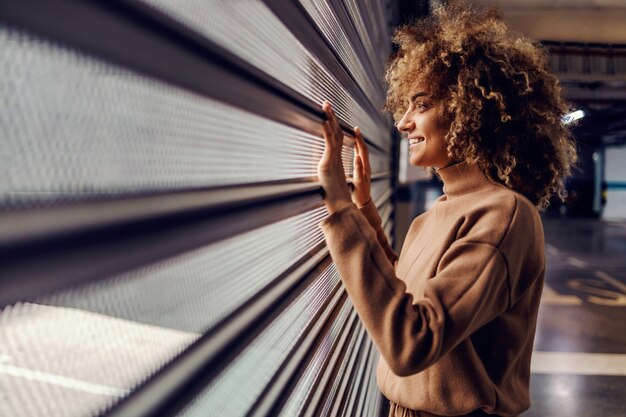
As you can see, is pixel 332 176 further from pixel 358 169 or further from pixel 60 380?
pixel 60 380

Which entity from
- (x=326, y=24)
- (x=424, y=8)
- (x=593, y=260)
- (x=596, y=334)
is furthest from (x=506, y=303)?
(x=593, y=260)

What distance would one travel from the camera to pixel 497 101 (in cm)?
121

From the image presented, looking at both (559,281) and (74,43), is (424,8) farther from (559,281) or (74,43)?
(559,281)

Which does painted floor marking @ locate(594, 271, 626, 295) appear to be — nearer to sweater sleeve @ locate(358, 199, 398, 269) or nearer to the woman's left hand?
sweater sleeve @ locate(358, 199, 398, 269)

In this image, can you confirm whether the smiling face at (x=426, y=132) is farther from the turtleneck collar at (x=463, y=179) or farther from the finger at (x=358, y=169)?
the finger at (x=358, y=169)

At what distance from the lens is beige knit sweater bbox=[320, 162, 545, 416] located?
88 cm

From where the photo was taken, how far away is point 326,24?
4.18ft

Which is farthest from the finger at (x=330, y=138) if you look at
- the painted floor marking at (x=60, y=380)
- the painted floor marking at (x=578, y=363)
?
the painted floor marking at (x=578, y=363)

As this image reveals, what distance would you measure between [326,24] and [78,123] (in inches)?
39.5

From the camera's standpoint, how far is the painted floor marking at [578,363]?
4.76 metres

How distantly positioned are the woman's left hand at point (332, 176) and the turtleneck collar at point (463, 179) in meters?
0.33

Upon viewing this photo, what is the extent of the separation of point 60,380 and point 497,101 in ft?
3.70

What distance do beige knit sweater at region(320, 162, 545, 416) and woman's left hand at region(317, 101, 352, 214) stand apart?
3 cm

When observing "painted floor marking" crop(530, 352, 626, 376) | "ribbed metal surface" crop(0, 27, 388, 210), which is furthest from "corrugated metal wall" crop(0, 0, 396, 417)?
A: "painted floor marking" crop(530, 352, 626, 376)
